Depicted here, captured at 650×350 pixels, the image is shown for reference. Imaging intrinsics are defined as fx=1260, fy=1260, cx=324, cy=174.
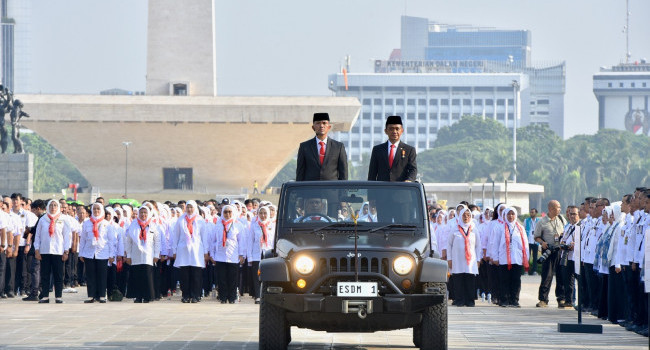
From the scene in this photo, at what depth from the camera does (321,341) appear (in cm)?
1437

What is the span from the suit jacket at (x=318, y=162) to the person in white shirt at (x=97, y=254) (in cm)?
832

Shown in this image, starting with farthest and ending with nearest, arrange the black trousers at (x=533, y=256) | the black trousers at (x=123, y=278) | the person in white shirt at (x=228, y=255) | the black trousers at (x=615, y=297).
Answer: the black trousers at (x=533, y=256) → the black trousers at (x=123, y=278) → the person in white shirt at (x=228, y=255) → the black trousers at (x=615, y=297)

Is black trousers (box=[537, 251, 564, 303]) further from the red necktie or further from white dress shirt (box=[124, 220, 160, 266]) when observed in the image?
the red necktie

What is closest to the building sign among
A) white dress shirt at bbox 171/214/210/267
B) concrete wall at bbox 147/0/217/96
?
concrete wall at bbox 147/0/217/96

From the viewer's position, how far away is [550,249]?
2095 centimetres

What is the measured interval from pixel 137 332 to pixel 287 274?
392cm

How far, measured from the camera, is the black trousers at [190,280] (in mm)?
22047

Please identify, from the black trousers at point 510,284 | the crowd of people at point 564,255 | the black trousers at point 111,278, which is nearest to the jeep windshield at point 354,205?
the crowd of people at point 564,255

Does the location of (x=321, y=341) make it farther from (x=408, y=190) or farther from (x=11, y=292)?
(x=11, y=292)

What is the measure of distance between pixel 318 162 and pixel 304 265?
2.32 meters

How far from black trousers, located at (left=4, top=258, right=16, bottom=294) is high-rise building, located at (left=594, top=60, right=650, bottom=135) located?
17758cm

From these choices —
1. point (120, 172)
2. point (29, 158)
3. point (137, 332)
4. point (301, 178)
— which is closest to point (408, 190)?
point (301, 178)

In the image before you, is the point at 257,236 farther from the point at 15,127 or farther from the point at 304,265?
the point at 15,127

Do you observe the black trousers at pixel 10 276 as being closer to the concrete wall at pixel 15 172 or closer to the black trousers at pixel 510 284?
the black trousers at pixel 510 284
